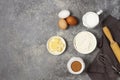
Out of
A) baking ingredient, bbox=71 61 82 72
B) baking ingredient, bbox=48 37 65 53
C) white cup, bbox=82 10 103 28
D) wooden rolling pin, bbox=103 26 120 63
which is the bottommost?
baking ingredient, bbox=71 61 82 72

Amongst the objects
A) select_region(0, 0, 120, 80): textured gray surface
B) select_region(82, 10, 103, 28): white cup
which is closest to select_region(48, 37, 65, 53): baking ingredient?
select_region(0, 0, 120, 80): textured gray surface

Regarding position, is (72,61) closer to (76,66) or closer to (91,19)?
(76,66)

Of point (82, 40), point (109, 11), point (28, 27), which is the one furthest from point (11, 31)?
point (109, 11)

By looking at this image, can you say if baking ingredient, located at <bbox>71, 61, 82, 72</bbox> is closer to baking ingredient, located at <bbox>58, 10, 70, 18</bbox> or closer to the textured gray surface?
the textured gray surface

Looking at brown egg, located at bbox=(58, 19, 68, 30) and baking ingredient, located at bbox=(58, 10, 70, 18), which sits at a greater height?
baking ingredient, located at bbox=(58, 10, 70, 18)

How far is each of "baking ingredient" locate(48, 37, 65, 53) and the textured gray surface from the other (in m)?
0.03

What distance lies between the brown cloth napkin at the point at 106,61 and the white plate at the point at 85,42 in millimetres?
39

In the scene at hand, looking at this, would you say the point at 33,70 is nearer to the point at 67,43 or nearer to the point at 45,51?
the point at 45,51

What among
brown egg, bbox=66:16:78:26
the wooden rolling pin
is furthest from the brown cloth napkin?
brown egg, bbox=66:16:78:26

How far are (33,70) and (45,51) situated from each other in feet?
0.36

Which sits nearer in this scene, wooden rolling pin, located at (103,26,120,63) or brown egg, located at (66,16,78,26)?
wooden rolling pin, located at (103,26,120,63)

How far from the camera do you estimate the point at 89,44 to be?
1.45 metres

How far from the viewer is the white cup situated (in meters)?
1.44

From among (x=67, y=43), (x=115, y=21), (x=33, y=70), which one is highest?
(x=115, y=21)
